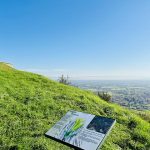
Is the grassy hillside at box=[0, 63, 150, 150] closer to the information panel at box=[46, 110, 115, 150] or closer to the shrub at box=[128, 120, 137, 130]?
the shrub at box=[128, 120, 137, 130]

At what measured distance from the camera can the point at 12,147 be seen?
385 inches

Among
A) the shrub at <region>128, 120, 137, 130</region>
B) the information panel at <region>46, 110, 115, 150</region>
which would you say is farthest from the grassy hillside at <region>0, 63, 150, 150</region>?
the information panel at <region>46, 110, 115, 150</region>

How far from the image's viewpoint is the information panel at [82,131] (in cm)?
775

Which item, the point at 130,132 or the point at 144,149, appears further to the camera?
the point at 130,132

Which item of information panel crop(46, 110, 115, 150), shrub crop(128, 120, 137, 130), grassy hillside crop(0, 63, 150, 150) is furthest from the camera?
shrub crop(128, 120, 137, 130)

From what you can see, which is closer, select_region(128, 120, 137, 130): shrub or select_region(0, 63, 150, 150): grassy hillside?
select_region(0, 63, 150, 150): grassy hillside

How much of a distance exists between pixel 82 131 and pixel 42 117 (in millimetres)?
A: 4976

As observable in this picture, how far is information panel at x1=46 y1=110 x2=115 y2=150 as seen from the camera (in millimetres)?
7750

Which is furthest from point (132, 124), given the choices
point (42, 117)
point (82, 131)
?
point (82, 131)

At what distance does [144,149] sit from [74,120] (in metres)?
4.44

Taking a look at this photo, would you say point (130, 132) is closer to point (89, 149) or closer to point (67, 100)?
point (67, 100)

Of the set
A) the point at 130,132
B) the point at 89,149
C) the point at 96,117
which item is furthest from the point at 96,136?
the point at 130,132

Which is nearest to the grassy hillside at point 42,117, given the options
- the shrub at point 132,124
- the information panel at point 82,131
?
the shrub at point 132,124

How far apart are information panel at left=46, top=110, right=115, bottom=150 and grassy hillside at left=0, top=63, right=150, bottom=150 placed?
5.38 feet
